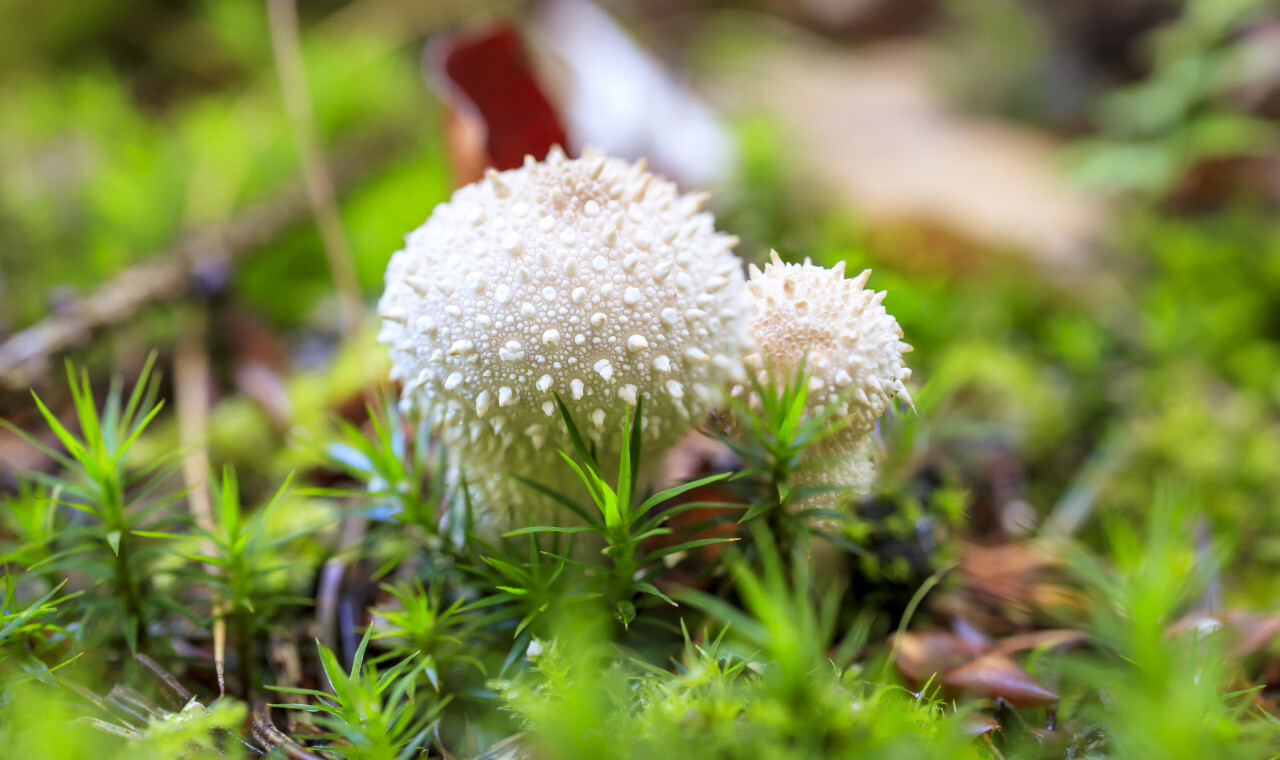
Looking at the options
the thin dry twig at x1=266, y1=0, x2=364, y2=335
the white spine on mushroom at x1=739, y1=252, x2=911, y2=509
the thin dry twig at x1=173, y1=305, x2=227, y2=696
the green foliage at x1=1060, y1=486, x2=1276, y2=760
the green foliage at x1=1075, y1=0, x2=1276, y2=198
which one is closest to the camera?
the green foliage at x1=1060, y1=486, x2=1276, y2=760

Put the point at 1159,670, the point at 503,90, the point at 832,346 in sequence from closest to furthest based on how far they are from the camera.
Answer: the point at 1159,670, the point at 832,346, the point at 503,90

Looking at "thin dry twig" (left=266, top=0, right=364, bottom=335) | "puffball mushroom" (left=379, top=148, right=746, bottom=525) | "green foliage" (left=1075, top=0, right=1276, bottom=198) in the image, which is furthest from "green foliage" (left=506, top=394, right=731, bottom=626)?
"green foliage" (left=1075, top=0, right=1276, bottom=198)

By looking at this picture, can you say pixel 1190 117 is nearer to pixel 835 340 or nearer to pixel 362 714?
pixel 835 340

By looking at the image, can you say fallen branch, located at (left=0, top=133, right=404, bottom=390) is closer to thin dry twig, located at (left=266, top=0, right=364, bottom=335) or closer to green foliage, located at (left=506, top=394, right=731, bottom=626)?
thin dry twig, located at (left=266, top=0, right=364, bottom=335)

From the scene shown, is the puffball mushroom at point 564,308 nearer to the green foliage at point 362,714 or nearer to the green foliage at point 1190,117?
→ the green foliage at point 362,714

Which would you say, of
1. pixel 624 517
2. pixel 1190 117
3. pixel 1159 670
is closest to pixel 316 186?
pixel 624 517

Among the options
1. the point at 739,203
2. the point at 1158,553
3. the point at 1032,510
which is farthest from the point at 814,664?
the point at 739,203
